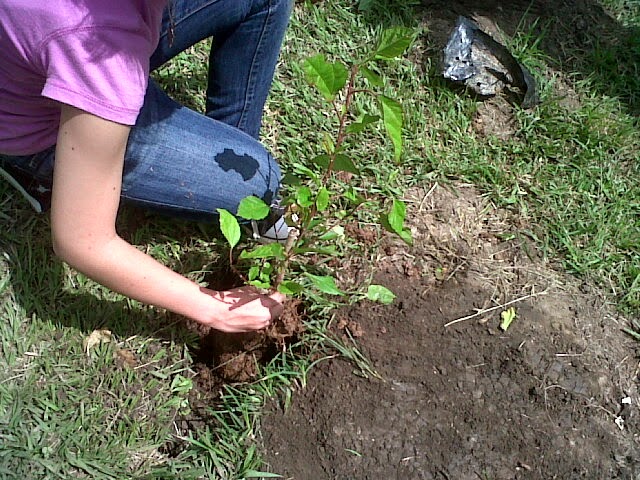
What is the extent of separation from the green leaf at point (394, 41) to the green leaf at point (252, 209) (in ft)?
1.35

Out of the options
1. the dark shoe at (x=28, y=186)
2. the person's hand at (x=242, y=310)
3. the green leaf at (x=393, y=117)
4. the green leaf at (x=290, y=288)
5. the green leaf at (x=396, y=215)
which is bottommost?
the dark shoe at (x=28, y=186)

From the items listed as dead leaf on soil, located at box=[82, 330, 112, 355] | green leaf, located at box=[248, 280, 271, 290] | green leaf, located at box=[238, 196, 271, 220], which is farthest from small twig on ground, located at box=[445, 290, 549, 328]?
dead leaf on soil, located at box=[82, 330, 112, 355]

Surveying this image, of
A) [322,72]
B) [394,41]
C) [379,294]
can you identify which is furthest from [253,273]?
[394,41]

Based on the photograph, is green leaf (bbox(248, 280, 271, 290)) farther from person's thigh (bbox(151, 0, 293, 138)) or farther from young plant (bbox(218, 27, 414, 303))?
person's thigh (bbox(151, 0, 293, 138))

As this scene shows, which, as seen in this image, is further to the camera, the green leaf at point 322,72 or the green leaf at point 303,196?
the green leaf at point 303,196

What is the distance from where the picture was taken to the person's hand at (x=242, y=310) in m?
1.53

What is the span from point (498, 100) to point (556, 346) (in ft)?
3.11

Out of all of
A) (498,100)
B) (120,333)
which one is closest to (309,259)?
(120,333)

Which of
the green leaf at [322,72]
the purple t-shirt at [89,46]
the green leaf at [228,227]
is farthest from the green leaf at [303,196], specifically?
the purple t-shirt at [89,46]

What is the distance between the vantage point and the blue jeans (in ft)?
5.41

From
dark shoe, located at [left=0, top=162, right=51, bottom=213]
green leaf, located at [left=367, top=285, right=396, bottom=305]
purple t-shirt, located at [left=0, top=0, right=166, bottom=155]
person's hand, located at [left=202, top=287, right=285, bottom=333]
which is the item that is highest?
purple t-shirt, located at [left=0, top=0, right=166, bottom=155]

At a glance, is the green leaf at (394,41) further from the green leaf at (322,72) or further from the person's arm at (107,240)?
the person's arm at (107,240)

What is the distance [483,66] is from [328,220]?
85 centimetres

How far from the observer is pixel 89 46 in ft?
3.74
